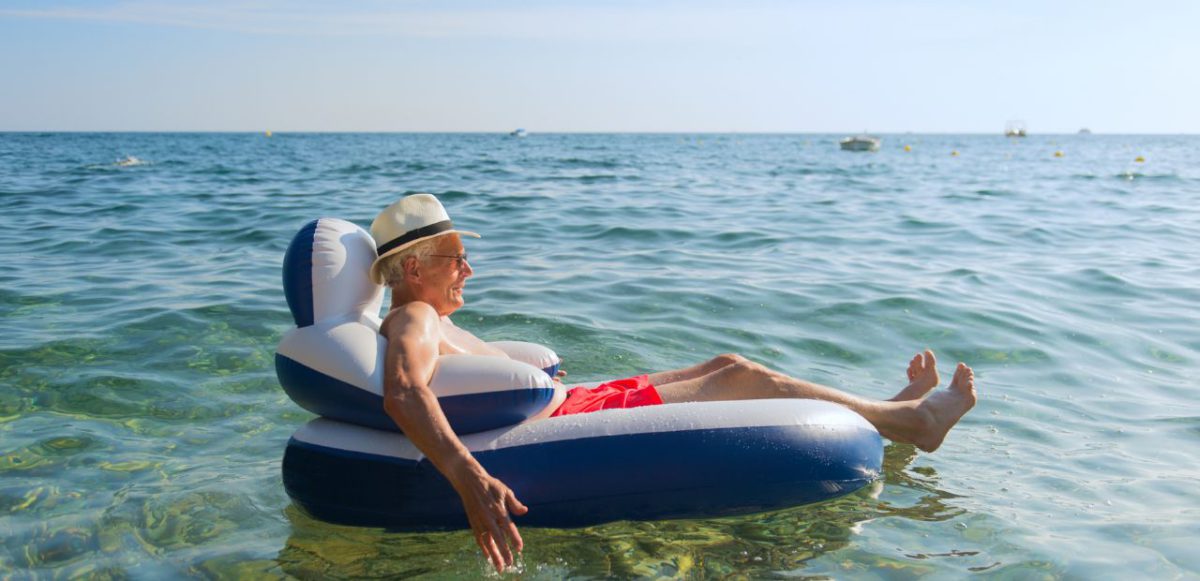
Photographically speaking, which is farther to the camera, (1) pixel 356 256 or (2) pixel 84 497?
(2) pixel 84 497

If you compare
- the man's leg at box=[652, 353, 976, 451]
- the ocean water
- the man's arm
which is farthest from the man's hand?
the man's leg at box=[652, 353, 976, 451]

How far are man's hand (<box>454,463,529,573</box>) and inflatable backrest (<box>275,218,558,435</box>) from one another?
0.37 metres

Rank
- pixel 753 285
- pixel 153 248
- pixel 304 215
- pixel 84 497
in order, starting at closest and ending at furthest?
1. pixel 84 497
2. pixel 753 285
3. pixel 153 248
4. pixel 304 215

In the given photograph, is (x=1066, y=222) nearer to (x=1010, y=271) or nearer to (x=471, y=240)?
(x=1010, y=271)

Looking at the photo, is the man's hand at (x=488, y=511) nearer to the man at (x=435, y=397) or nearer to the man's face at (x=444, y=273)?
the man at (x=435, y=397)

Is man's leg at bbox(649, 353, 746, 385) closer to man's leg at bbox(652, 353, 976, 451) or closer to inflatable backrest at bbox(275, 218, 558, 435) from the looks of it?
man's leg at bbox(652, 353, 976, 451)

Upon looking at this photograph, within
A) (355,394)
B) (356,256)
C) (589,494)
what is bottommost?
(589,494)

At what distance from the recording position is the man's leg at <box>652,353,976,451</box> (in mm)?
4504

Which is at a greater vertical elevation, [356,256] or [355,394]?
[356,256]

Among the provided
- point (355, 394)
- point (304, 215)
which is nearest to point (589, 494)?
point (355, 394)

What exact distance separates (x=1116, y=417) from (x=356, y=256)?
446 cm

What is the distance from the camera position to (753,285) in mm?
9156

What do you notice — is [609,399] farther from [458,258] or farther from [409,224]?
[409,224]

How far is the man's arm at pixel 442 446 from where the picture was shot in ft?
11.0
